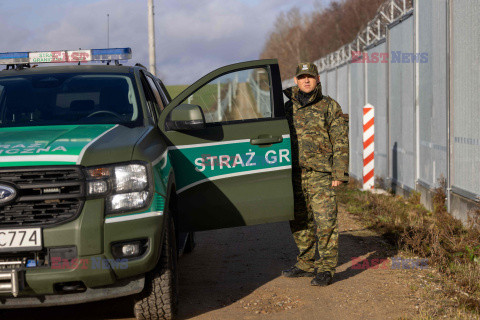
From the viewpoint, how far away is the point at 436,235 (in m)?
6.93

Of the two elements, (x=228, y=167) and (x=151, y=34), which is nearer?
(x=228, y=167)

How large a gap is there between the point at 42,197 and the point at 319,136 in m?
2.76

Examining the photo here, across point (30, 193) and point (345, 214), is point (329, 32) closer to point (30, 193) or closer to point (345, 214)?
point (345, 214)

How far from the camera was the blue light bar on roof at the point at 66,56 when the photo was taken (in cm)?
712

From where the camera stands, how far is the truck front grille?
4445 mm

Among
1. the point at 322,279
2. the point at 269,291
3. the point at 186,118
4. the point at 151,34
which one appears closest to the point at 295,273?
the point at 322,279

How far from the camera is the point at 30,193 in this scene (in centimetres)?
449

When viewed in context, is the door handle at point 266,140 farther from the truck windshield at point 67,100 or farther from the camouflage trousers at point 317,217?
the truck windshield at point 67,100

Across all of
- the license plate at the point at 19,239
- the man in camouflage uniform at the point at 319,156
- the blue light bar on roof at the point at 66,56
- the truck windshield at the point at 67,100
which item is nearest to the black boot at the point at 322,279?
the man in camouflage uniform at the point at 319,156

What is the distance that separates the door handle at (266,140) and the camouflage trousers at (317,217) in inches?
26.0

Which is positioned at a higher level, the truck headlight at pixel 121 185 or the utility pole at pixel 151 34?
the utility pole at pixel 151 34

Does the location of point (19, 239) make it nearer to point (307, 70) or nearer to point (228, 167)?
point (228, 167)

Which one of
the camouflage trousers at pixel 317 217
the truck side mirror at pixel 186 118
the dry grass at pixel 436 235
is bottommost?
the dry grass at pixel 436 235

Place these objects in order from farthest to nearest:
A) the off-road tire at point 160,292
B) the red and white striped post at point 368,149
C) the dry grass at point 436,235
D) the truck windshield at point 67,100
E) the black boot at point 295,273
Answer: the red and white striped post at point 368,149, the black boot at point 295,273, the truck windshield at point 67,100, the dry grass at point 436,235, the off-road tire at point 160,292
